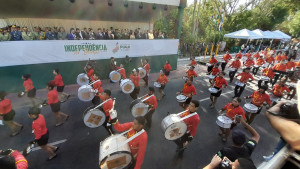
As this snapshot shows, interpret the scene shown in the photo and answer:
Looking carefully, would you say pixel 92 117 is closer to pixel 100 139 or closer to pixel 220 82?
pixel 100 139

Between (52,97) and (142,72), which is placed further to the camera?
(142,72)

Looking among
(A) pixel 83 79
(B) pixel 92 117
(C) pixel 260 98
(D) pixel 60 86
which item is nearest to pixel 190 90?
(C) pixel 260 98

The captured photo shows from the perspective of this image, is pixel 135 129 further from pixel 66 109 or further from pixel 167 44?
pixel 167 44

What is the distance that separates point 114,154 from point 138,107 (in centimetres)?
244

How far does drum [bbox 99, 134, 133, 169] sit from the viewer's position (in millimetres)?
3178

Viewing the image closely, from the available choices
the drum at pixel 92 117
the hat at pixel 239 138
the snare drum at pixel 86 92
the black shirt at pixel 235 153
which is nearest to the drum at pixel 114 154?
the drum at pixel 92 117

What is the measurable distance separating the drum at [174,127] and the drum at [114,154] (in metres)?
1.27

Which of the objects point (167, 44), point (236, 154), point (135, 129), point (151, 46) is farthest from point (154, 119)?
point (167, 44)

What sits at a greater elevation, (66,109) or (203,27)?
(203,27)

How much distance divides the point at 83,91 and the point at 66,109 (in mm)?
1823

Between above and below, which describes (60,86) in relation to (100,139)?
above

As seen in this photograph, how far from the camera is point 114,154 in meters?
3.17

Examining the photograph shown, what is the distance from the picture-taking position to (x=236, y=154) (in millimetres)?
3029

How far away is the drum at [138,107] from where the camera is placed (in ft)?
17.9
